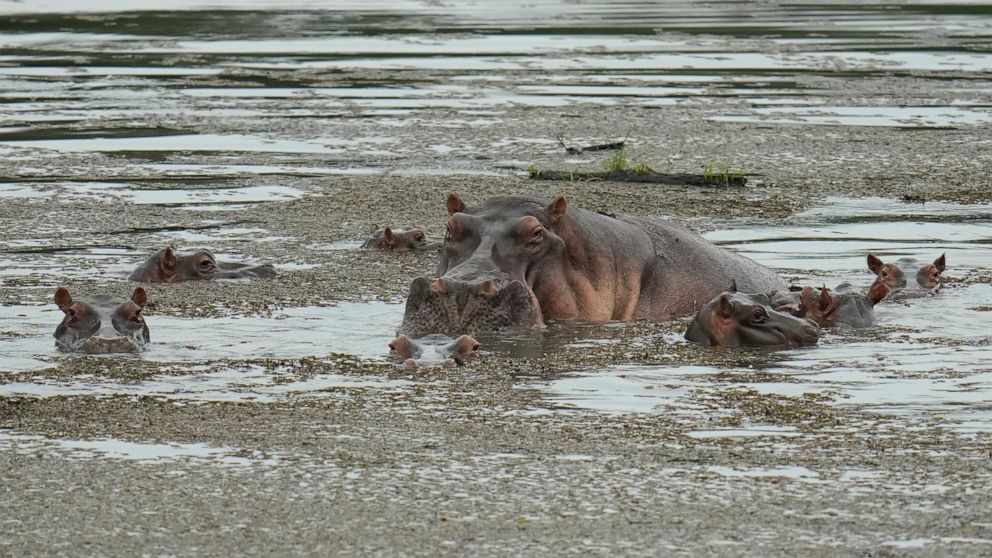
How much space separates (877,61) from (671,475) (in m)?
15.6

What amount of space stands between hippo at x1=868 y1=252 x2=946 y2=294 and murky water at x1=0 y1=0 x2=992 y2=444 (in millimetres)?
152

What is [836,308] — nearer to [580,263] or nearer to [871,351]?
[871,351]

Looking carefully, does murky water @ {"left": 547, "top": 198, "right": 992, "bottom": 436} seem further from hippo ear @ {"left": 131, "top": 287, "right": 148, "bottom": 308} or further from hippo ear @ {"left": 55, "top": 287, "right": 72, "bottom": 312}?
hippo ear @ {"left": 55, "top": 287, "right": 72, "bottom": 312}

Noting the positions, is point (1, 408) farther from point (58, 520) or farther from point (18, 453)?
point (58, 520)

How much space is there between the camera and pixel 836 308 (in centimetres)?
778

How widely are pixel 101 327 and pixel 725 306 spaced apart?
239 cm

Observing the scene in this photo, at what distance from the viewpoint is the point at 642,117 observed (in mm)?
15750

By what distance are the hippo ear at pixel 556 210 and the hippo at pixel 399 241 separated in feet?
6.74

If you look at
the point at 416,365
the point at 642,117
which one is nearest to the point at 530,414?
the point at 416,365

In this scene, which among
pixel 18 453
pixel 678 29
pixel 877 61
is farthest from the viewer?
pixel 678 29

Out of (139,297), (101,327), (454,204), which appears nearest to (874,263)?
(454,204)

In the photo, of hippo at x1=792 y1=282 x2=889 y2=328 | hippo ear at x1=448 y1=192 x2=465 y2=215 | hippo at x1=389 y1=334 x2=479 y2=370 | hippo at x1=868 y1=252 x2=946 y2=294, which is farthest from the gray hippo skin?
hippo at x1=868 y1=252 x2=946 y2=294

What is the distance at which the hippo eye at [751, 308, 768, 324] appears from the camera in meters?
7.32

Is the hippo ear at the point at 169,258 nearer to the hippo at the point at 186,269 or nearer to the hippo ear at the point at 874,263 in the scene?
the hippo at the point at 186,269
